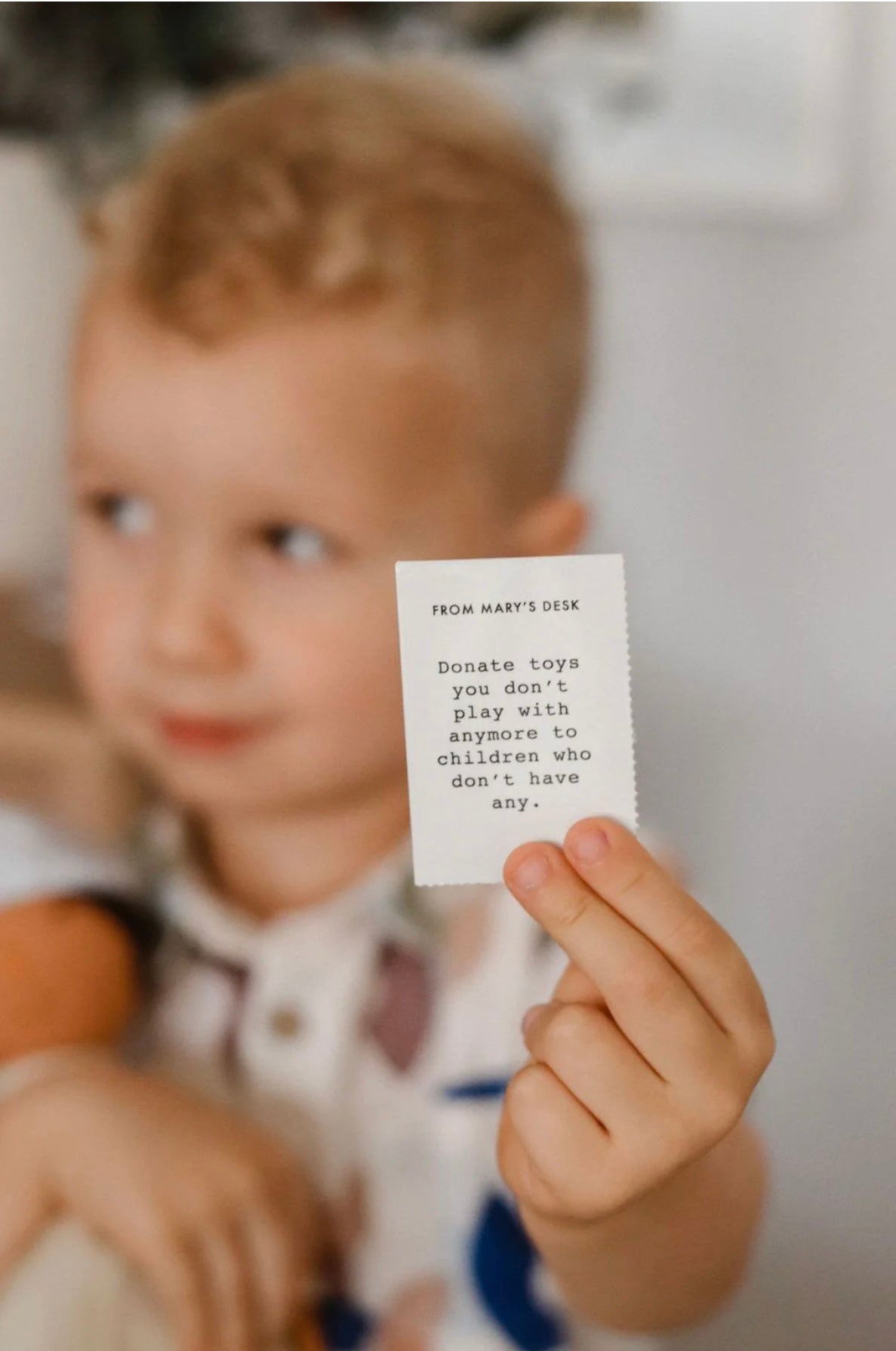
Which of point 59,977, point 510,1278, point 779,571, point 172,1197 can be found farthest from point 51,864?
point 779,571

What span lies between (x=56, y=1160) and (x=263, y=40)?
61 cm

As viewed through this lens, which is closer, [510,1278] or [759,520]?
[510,1278]

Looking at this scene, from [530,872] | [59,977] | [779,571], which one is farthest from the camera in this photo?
[779,571]

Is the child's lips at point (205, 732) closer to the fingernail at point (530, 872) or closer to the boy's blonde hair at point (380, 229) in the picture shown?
the boy's blonde hair at point (380, 229)

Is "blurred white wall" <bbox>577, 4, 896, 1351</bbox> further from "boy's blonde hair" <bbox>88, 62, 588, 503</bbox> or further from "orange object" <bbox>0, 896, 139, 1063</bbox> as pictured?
"orange object" <bbox>0, 896, 139, 1063</bbox>

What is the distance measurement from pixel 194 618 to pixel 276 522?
2.5 inches

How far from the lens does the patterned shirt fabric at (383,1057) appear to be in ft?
1.75

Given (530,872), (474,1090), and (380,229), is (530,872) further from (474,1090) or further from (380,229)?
(380,229)

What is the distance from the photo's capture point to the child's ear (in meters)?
0.61

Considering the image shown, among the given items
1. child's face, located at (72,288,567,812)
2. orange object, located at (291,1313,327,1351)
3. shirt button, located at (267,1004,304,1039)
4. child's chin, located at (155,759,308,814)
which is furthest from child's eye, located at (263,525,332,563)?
orange object, located at (291,1313,327,1351)

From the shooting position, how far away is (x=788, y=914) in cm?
63

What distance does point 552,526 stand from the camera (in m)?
0.62

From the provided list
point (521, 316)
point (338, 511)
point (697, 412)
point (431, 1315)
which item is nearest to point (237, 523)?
point (338, 511)

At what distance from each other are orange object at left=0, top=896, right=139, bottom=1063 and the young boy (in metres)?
0.02
